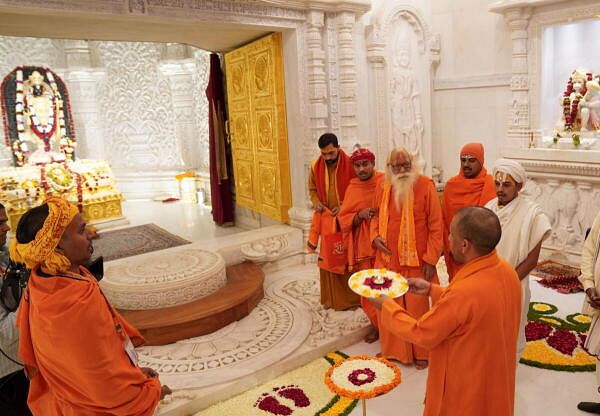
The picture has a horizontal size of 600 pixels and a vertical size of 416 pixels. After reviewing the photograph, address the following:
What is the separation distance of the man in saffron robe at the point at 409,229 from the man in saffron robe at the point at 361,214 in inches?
12.1

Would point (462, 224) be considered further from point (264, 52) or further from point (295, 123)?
point (264, 52)

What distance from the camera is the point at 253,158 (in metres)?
6.60

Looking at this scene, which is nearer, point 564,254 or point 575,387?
point 575,387

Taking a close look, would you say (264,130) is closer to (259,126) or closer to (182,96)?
(259,126)

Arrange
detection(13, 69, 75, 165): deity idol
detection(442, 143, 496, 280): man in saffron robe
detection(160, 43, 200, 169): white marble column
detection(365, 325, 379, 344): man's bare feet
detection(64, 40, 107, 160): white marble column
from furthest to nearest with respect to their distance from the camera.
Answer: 1. detection(160, 43, 200, 169): white marble column
2. detection(64, 40, 107, 160): white marble column
3. detection(13, 69, 75, 165): deity idol
4. detection(365, 325, 379, 344): man's bare feet
5. detection(442, 143, 496, 280): man in saffron robe

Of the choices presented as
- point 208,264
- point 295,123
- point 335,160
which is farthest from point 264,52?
point 208,264

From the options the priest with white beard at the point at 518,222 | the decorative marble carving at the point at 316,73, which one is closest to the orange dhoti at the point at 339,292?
the priest with white beard at the point at 518,222

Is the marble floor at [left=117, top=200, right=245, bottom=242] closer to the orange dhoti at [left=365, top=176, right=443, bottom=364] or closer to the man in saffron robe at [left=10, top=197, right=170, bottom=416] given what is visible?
the orange dhoti at [left=365, top=176, right=443, bottom=364]

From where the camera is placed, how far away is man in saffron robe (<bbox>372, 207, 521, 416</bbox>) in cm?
195

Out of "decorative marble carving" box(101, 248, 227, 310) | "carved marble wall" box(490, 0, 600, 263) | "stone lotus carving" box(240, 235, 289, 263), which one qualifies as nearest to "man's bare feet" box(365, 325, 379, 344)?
"decorative marble carving" box(101, 248, 227, 310)

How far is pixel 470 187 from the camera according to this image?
12.1ft

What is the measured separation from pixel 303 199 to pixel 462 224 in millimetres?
3948

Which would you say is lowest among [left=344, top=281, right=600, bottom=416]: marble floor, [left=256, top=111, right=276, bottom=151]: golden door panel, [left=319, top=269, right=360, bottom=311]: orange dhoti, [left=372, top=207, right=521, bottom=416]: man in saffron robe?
[left=344, top=281, right=600, bottom=416]: marble floor

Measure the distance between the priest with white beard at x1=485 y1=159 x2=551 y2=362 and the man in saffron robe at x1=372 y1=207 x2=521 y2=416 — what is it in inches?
39.1
